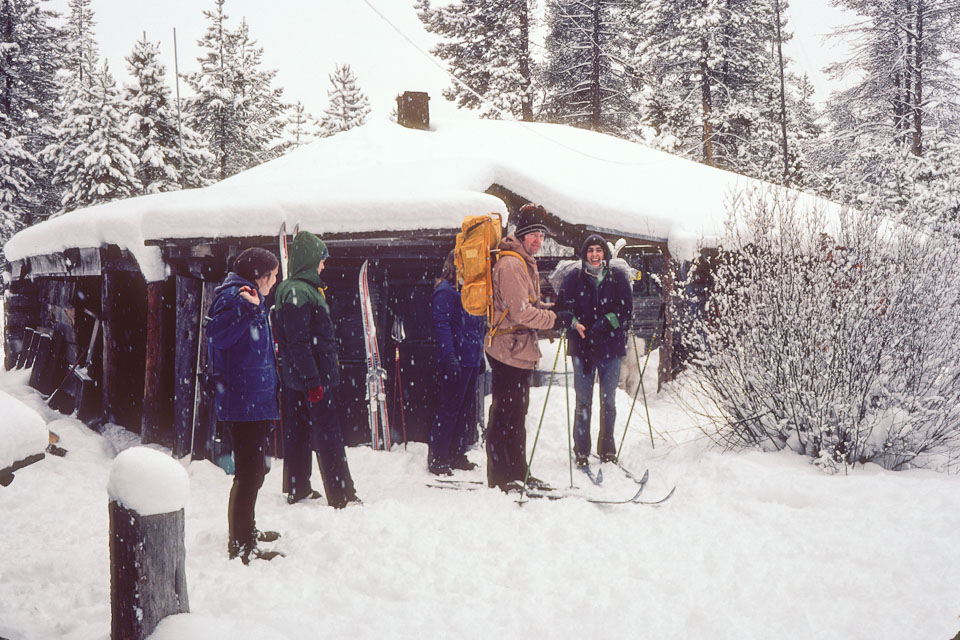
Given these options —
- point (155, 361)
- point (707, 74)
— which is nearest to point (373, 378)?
point (155, 361)

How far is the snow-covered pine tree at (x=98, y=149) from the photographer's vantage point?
19.8 metres

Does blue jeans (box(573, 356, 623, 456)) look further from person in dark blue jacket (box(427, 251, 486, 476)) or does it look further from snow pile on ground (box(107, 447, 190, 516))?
snow pile on ground (box(107, 447, 190, 516))

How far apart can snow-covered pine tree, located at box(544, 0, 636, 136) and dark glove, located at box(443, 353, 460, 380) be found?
59.4 ft

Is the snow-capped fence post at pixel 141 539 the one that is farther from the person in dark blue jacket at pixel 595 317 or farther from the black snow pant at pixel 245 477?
the person in dark blue jacket at pixel 595 317

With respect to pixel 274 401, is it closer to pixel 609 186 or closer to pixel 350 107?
pixel 609 186

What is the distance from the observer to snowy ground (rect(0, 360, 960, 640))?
286 centimetres

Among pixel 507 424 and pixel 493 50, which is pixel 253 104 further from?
pixel 507 424

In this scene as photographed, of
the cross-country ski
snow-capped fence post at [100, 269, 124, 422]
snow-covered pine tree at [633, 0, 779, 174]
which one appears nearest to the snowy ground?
the cross-country ski

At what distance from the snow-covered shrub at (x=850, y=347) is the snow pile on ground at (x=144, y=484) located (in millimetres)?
4395

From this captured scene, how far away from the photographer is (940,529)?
351 centimetres

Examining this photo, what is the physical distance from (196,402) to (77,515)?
188cm

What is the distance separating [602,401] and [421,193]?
9.13 feet

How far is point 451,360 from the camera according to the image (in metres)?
5.48

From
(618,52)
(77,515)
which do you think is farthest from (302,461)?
(618,52)
